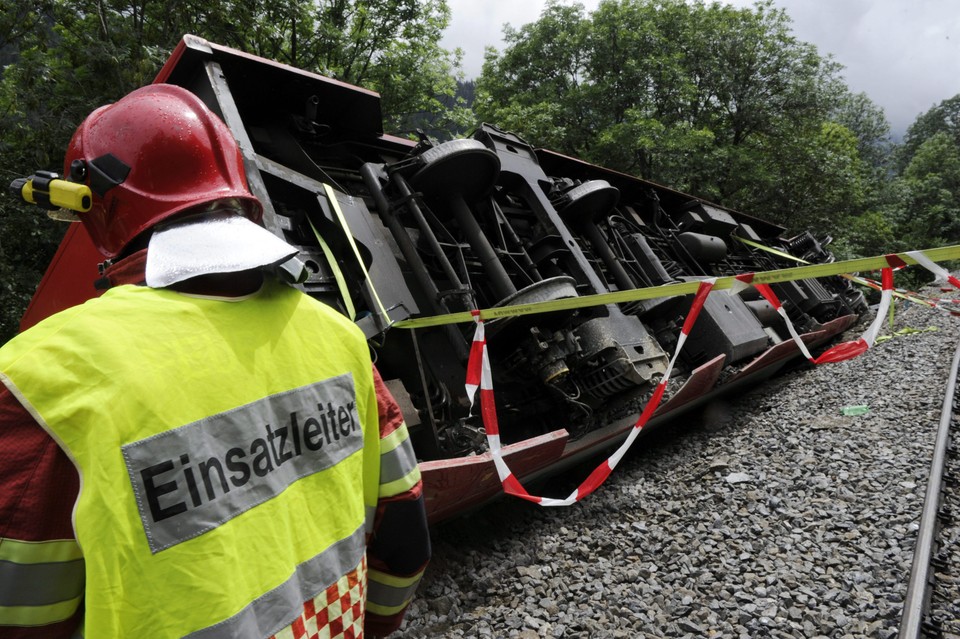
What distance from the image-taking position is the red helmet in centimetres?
116

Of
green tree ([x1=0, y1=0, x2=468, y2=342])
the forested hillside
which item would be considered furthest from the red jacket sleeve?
the forested hillside

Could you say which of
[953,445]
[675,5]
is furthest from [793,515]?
[675,5]

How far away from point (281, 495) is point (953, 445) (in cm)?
526

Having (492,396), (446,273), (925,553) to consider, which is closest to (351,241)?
(446,273)

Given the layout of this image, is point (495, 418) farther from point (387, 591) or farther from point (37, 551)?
point (37, 551)

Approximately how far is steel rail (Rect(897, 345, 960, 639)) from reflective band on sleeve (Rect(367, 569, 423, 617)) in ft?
7.27

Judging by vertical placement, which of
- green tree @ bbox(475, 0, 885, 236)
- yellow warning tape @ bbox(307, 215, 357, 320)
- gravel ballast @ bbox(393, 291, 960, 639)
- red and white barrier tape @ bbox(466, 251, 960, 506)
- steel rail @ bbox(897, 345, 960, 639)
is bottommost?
steel rail @ bbox(897, 345, 960, 639)

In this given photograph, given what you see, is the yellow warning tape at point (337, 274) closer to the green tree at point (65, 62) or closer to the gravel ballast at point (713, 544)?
the gravel ballast at point (713, 544)

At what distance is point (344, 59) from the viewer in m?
15.2

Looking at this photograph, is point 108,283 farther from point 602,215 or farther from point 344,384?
point 602,215

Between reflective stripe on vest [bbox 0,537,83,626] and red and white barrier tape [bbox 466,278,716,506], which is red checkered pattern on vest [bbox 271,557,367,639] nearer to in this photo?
reflective stripe on vest [bbox 0,537,83,626]

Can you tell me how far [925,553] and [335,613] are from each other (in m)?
3.15

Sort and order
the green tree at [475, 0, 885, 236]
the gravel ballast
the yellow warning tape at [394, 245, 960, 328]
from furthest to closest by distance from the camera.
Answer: the green tree at [475, 0, 885, 236] → the gravel ballast → the yellow warning tape at [394, 245, 960, 328]

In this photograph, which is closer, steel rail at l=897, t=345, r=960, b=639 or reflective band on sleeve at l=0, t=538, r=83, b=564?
reflective band on sleeve at l=0, t=538, r=83, b=564
